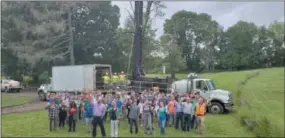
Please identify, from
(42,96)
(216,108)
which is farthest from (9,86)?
(216,108)

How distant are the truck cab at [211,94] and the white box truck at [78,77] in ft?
20.1

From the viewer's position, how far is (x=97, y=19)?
45500 millimetres

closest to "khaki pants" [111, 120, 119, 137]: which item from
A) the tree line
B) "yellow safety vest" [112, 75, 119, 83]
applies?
"yellow safety vest" [112, 75, 119, 83]

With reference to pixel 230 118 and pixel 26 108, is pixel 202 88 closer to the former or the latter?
pixel 230 118

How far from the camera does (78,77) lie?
2689 centimetres

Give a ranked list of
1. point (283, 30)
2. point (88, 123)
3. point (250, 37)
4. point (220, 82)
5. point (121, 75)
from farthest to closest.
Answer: point (220, 82), point (121, 75), point (88, 123), point (250, 37), point (283, 30)

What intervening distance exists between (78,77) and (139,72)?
4.72 metres

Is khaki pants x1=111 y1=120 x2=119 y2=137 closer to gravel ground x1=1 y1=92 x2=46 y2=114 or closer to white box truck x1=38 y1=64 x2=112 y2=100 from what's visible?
white box truck x1=38 y1=64 x2=112 y2=100

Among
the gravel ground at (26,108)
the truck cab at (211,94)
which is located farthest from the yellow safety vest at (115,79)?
the gravel ground at (26,108)

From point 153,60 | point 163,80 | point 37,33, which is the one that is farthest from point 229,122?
point 153,60

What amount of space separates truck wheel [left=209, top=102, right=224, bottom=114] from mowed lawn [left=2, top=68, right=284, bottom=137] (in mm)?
617

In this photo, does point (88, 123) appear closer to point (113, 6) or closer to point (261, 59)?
point (261, 59)

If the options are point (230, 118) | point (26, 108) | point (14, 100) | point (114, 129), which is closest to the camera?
point (114, 129)

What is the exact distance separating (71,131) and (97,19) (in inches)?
1223
